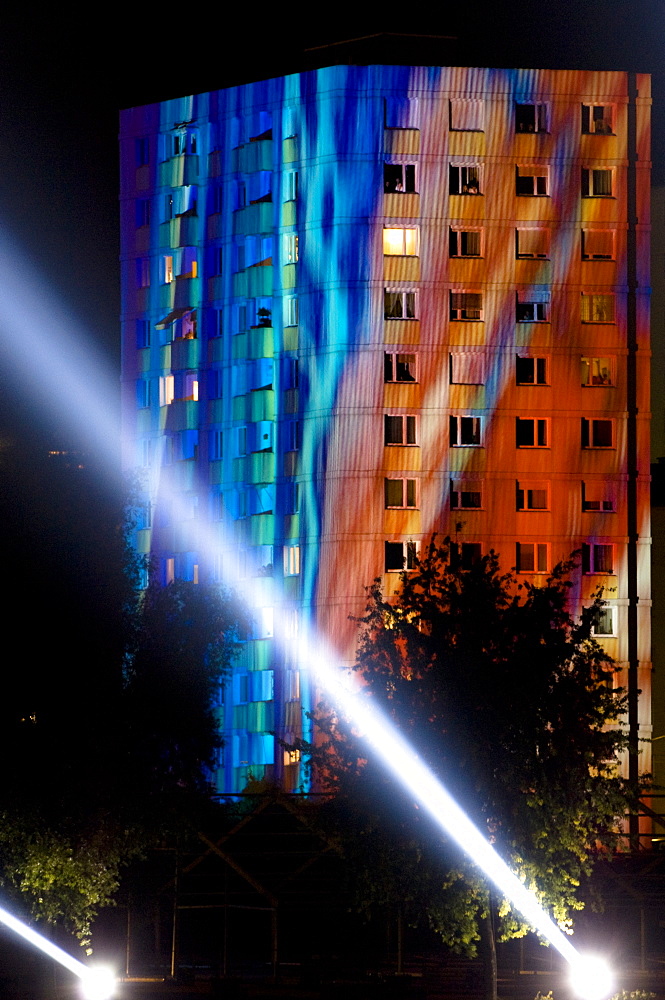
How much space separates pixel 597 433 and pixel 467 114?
13.9m

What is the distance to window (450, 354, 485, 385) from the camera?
Result: 3253 inches

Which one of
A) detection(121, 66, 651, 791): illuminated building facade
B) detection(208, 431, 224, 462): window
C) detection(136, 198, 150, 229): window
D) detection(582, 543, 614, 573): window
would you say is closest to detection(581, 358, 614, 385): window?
detection(121, 66, 651, 791): illuminated building facade

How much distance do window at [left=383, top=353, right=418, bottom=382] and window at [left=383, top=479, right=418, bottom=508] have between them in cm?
407

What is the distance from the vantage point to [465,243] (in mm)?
83688

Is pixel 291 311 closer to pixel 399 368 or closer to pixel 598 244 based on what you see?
pixel 399 368

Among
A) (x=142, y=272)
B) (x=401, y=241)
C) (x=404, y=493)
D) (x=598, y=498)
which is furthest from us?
(x=142, y=272)

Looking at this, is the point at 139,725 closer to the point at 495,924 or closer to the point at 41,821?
the point at 41,821

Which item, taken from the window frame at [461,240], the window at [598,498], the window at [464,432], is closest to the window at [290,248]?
the window frame at [461,240]

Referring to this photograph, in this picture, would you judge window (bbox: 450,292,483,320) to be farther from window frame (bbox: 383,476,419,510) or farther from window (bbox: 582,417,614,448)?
window frame (bbox: 383,476,419,510)

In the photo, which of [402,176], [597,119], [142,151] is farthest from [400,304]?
Answer: [142,151]

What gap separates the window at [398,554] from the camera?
81.4 metres

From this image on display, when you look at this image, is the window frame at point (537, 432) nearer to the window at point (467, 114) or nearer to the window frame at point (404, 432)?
the window frame at point (404, 432)

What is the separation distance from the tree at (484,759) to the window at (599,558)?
127ft

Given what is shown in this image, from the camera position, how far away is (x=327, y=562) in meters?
81.9
